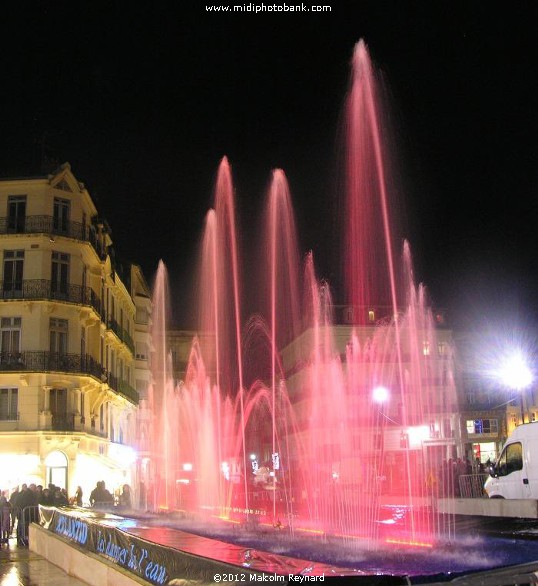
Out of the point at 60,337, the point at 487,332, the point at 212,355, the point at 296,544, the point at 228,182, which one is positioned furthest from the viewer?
the point at 212,355

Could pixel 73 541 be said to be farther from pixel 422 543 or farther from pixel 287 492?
pixel 287 492

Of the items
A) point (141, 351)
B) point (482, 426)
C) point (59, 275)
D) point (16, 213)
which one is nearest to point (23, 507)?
point (59, 275)

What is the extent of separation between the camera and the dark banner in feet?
23.8

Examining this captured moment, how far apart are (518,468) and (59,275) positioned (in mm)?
29130

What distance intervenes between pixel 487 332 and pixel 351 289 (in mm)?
13937

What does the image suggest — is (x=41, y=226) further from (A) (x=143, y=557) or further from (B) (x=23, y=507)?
(A) (x=143, y=557)

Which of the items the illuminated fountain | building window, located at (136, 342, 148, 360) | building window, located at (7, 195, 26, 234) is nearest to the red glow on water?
the illuminated fountain

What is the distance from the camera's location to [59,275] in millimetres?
41562

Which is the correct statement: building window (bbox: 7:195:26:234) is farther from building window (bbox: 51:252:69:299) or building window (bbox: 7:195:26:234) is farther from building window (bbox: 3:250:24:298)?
building window (bbox: 51:252:69:299)

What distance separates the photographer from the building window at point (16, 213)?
41.3m

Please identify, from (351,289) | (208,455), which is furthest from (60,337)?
(351,289)

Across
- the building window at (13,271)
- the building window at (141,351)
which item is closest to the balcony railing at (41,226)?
the building window at (13,271)

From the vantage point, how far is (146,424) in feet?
207

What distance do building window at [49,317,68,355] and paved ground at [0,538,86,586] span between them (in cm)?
2281
